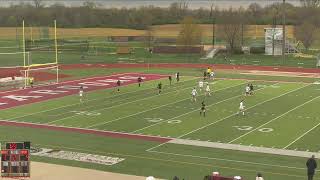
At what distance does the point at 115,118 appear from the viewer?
32469 millimetres

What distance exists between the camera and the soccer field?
23047 mm

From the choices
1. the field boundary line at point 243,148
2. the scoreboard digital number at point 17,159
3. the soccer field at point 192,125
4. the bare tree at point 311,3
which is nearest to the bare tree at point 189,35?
the soccer field at point 192,125

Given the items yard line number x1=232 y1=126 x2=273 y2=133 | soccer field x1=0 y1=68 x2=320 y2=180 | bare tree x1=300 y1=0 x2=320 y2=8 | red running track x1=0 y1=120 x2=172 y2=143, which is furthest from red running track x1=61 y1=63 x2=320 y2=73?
bare tree x1=300 y1=0 x2=320 y2=8

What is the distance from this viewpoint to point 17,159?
19219 millimetres

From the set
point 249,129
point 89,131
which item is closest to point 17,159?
→ point 89,131

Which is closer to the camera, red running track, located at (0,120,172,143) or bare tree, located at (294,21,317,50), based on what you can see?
red running track, located at (0,120,172,143)

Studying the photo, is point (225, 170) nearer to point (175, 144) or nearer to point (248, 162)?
point (248, 162)

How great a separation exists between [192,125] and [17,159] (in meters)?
12.8

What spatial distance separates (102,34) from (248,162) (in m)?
102

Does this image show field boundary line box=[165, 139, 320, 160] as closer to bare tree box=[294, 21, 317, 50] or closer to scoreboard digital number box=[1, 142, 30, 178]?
scoreboard digital number box=[1, 142, 30, 178]

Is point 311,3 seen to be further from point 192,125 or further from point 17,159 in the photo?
point 17,159

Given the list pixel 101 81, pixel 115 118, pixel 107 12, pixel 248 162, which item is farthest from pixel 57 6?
pixel 248 162

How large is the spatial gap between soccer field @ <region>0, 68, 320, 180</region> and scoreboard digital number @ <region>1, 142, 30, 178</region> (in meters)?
4.14

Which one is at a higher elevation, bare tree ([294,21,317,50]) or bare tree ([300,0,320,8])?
bare tree ([300,0,320,8])
